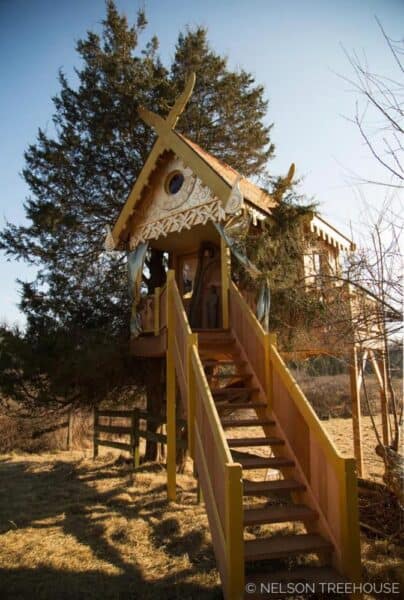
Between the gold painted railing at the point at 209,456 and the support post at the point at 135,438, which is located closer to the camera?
the gold painted railing at the point at 209,456

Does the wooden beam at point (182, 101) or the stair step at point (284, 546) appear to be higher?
the wooden beam at point (182, 101)

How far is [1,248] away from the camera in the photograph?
495 inches

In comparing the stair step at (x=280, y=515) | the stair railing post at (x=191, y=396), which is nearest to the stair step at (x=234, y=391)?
the stair railing post at (x=191, y=396)

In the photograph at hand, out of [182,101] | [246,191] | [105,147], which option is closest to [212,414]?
[246,191]

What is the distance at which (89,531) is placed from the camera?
699cm

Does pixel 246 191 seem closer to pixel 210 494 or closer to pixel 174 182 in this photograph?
pixel 174 182

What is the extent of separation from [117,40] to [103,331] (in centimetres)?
949

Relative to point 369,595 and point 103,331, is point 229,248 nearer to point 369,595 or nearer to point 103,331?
point 103,331

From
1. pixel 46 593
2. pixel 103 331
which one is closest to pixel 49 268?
pixel 103 331

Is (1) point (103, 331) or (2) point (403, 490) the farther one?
(1) point (103, 331)

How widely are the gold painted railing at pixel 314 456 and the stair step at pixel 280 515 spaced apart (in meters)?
0.13

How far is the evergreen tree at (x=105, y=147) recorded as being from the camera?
39.3 ft

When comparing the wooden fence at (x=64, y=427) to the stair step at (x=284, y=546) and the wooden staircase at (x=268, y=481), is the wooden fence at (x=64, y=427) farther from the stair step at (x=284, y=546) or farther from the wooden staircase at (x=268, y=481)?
the stair step at (x=284, y=546)

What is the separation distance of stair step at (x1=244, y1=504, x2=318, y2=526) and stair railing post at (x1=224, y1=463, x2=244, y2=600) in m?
0.58
